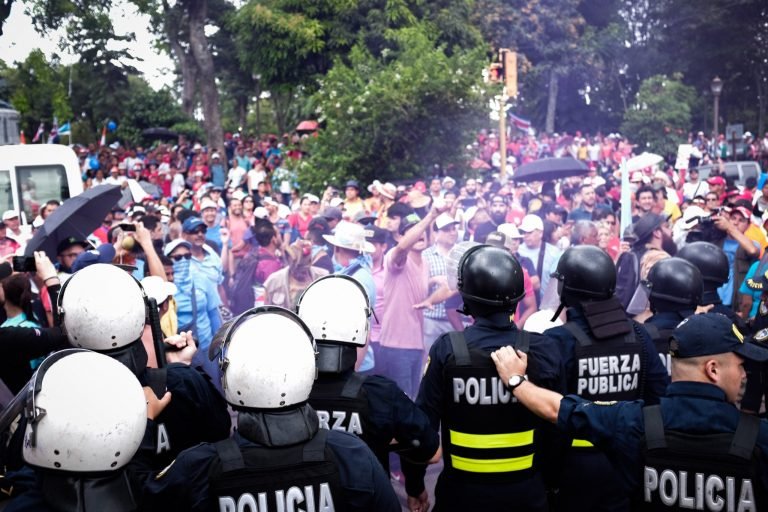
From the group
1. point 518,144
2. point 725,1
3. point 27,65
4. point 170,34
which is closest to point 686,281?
point 518,144

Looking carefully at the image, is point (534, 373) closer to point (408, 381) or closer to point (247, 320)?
point (247, 320)

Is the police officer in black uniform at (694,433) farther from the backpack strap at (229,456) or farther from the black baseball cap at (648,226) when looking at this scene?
the black baseball cap at (648,226)

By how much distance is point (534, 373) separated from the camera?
12.6ft

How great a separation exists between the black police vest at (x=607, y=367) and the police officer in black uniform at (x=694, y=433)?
2.88 ft

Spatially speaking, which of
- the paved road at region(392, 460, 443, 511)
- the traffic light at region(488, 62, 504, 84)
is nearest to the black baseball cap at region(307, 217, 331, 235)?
the paved road at region(392, 460, 443, 511)

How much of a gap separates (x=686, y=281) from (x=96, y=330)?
10.3 feet

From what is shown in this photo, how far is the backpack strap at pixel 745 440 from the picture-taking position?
2947mm

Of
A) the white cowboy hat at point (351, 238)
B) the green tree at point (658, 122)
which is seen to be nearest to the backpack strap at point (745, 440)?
the white cowboy hat at point (351, 238)

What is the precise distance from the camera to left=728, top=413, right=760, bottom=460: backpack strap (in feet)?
9.67

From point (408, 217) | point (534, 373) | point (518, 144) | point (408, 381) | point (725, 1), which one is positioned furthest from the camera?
point (725, 1)

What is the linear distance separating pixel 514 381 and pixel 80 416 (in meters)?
1.70

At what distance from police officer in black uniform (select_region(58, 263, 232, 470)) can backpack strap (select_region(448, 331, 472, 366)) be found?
100cm

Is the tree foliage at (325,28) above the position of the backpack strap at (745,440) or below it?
above

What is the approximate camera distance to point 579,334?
13.8 ft
